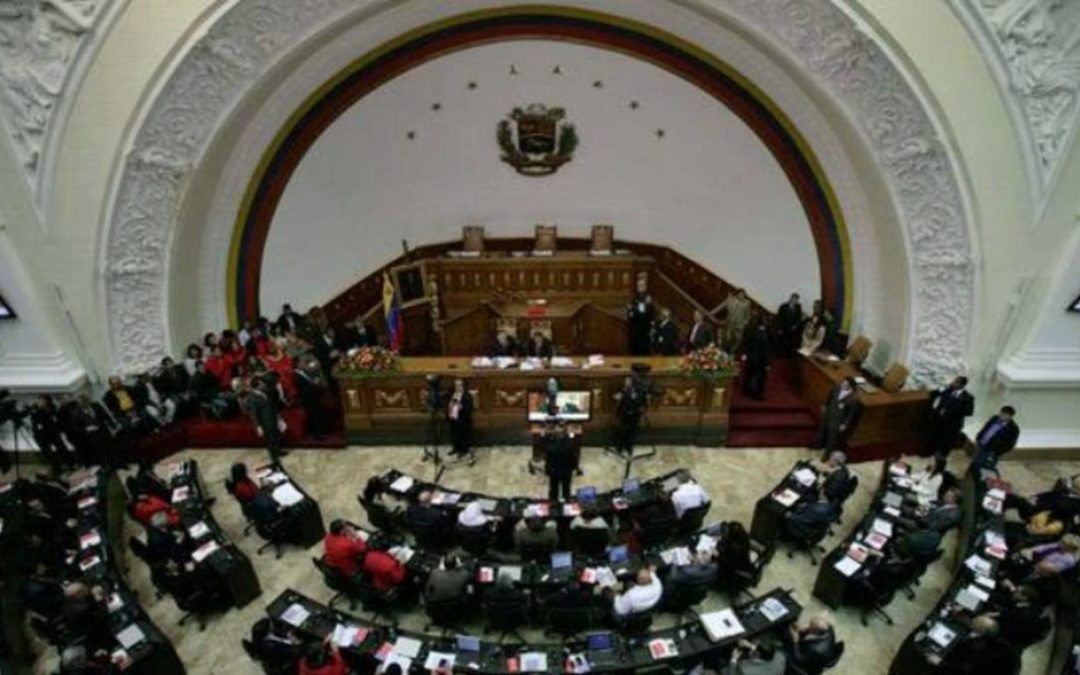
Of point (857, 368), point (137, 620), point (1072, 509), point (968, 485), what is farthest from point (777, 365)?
point (137, 620)

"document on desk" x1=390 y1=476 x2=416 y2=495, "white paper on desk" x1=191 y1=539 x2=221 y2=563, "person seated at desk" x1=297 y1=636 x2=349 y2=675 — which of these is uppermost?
"document on desk" x1=390 y1=476 x2=416 y2=495

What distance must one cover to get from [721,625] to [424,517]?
3555 millimetres

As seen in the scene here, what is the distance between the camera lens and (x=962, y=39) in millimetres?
9125

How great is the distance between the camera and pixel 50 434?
10.1 m

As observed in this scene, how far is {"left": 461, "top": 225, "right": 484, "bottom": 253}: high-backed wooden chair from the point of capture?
1492cm

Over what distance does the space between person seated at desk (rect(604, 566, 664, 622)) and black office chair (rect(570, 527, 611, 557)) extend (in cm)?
110

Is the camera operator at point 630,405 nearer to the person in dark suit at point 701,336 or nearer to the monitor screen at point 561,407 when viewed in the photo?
the monitor screen at point 561,407

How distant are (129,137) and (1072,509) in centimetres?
1345

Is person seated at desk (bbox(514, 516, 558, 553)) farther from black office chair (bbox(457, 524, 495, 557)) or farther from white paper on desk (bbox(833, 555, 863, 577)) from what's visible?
white paper on desk (bbox(833, 555, 863, 577))

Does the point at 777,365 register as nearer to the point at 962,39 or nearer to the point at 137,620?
the point at 962,39

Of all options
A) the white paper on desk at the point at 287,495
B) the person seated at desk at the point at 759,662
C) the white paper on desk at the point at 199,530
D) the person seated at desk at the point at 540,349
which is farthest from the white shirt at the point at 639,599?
the white paper on desk at the point at 199,530

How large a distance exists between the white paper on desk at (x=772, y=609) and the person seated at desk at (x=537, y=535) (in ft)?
7.67

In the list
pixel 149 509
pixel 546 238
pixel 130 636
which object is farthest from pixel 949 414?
pixel 149 509

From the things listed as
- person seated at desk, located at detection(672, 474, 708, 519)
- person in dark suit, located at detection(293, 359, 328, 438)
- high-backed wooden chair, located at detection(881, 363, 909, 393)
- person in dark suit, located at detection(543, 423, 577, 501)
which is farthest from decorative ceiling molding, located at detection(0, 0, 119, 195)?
high-backed wooden chair, located at detection(881, 363, 909, 393)
